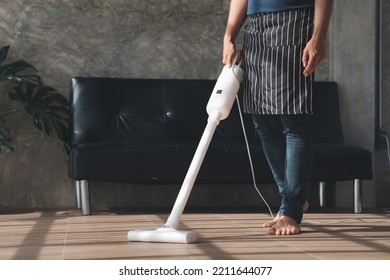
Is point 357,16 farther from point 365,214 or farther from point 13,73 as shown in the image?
→ point 13,73

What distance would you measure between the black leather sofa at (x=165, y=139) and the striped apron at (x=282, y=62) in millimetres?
1057

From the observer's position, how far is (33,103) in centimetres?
458

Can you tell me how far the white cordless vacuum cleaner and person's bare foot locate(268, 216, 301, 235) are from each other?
39cm

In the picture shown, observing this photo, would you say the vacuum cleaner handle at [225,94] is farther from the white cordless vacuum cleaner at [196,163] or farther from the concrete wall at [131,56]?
the concrete wall at [131,56]

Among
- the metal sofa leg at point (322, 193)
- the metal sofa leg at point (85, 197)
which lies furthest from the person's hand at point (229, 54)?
the metal sofa leg at point (322, 193)

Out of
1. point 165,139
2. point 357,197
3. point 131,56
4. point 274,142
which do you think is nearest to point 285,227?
point 274,142

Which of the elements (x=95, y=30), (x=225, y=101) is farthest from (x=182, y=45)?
(x=225, y=101)

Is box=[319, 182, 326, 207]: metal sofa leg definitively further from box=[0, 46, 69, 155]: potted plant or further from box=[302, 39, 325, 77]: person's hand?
box=[302, 39, 325, 77]: person's hand

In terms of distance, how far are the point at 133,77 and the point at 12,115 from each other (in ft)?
2.38

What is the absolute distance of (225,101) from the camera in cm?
323

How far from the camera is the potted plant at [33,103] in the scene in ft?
14.9

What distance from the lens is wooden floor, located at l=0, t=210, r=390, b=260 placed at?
2.70 meters

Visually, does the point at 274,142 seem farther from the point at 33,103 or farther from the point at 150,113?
the point at 33,103

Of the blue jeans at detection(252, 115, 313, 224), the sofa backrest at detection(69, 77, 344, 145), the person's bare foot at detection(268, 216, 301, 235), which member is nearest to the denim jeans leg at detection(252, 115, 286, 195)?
the blue jeans at detection(252, 115, 313, 224)
